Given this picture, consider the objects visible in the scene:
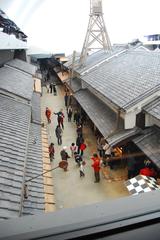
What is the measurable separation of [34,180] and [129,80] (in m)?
8.55

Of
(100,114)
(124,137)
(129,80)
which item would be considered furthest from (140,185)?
(129,80)

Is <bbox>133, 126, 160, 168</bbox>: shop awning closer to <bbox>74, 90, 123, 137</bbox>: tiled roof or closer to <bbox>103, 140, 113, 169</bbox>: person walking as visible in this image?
<bbox>103, 140, 113, 169</bbox>: person walking

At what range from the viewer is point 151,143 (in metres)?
9.77

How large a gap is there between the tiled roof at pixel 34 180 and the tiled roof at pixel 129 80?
3903mm

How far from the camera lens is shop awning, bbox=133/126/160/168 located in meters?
8.90

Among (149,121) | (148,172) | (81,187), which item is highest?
(149,121)

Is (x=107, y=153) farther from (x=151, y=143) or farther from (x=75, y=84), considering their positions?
(x=75, y=84)

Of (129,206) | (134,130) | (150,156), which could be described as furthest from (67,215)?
(134,130)

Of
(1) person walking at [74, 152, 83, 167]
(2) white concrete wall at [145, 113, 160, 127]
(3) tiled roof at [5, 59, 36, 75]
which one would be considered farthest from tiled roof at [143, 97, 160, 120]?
(3) tiled roof at [5, 59, 36, 75]

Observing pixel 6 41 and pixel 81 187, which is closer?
pixel 81 187

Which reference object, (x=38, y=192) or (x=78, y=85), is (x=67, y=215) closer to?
(x=38, y=192)

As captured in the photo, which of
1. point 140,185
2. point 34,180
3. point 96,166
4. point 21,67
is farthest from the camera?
point 21,67

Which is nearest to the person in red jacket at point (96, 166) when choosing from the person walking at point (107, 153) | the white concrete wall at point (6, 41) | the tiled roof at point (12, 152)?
the person walking at point (107, 153)

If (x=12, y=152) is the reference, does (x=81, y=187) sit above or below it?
below
